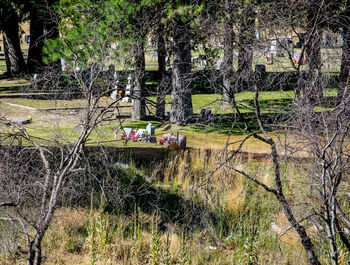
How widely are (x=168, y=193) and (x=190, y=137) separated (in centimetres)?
419

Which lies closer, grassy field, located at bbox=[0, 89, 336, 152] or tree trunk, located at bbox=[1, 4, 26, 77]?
grassy field, located at bbox=[0, 89, 336, 152]

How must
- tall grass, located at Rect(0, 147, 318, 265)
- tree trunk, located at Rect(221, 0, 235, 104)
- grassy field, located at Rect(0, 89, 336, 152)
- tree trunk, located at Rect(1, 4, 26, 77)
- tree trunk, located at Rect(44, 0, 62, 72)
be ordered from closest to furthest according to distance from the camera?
tree trunk, located at Rect(221, 0, 235, 104), tall grass, located at Rect(0, 147, 318, 265), tree trunk, located at Rect(44, 0, 62, 72), grassy field, located at Rect(0, 89, 336, 152), tree trunk, located at Rect(1, 4, 26, 77)

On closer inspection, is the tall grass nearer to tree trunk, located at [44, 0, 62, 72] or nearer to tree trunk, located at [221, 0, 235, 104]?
tree trunk, located at [221, 0, 235, 104]

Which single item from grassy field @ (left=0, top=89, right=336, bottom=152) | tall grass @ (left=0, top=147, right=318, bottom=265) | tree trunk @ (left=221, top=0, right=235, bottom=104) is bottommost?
tall grass @ (left=0, top=147, right=318, bottom=265)

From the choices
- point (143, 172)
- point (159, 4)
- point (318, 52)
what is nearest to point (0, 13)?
point (159, 4)

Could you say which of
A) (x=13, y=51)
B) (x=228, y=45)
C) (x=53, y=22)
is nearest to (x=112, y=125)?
(x=53, y=22)

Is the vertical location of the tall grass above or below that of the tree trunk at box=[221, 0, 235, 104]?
below

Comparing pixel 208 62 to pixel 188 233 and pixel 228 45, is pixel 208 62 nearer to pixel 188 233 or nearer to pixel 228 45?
pixel 188 233

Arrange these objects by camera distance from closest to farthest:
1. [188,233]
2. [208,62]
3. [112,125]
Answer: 1. [188,233]
2. [208,62]
3. [112,125]

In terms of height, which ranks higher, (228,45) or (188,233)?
(228,45)

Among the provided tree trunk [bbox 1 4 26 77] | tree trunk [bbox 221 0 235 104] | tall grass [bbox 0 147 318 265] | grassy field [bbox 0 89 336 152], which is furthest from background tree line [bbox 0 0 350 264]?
grassy field [bbox 0 89 336 152]

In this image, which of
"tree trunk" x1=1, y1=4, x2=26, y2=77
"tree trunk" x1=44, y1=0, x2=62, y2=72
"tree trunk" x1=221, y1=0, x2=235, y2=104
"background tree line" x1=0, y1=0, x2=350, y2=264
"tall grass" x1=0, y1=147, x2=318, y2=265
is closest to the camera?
"background tree line" x1=0, y1=0, x2=350, y2=264

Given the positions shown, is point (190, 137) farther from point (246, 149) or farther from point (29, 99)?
point (29, 99)

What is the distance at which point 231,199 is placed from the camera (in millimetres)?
8672
